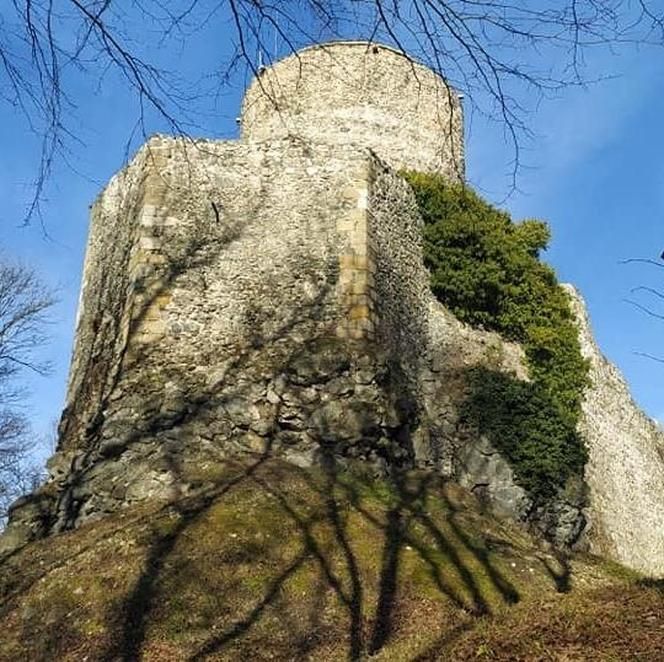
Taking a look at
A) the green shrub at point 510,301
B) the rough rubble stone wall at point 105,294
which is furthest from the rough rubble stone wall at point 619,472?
the rough rubble stone wall at point 105,294

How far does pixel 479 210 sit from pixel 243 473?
27.5 feet

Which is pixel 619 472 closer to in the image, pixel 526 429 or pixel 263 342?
pixel 526 429

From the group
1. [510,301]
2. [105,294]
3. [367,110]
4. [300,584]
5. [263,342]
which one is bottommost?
[300,584]

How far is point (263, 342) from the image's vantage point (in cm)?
1303

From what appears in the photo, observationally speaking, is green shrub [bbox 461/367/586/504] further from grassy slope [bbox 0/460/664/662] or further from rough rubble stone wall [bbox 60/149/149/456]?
rough rubble stone wall [bbox 60/149/149/456]

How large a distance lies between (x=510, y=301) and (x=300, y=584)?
30.6 ft

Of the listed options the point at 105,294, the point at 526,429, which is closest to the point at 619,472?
the point at 526,429

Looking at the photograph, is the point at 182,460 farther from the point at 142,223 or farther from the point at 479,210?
the point at 479,210

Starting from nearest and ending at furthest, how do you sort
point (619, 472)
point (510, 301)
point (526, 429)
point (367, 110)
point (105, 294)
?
1. point (526, 429)
2. point (105, 294)
3. point (510, 301)
4. point (619, 472)
5. point (367, 110)

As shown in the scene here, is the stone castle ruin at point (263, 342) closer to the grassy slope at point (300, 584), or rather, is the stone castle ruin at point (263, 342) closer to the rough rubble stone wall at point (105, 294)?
the rough rubble stone wall at point (105, 294)

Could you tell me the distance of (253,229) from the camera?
13.9 metres

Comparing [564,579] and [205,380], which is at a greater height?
[205,380]

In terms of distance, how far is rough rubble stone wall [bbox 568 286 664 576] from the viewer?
55.5 feet

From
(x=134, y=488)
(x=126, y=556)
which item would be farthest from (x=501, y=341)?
(x=126, y=556)
